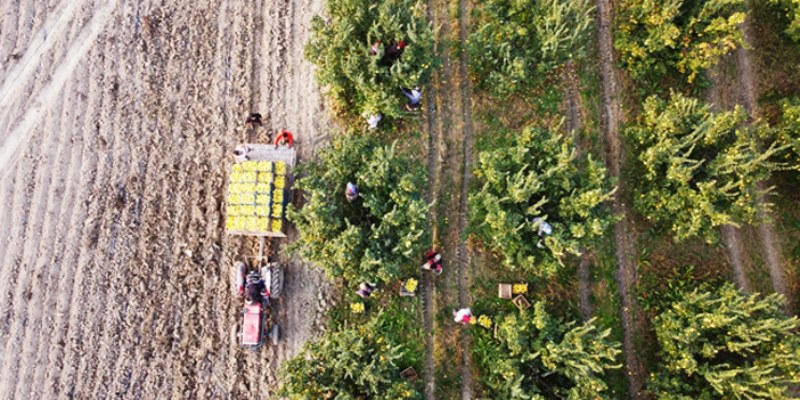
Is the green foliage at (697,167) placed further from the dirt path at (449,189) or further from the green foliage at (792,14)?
the dirt path at (449,189)

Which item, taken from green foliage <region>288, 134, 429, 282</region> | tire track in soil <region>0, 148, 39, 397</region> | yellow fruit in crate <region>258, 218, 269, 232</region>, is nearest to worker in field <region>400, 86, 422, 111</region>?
green foliage <region>288, 134, 429, 282</region>

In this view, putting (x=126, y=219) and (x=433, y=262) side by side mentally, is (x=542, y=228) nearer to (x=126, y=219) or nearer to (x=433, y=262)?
(x=433, y=262)

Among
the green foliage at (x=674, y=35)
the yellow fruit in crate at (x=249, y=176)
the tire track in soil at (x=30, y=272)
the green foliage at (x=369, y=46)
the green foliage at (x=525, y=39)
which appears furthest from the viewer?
the tire track in soil at (x=30, y=272)

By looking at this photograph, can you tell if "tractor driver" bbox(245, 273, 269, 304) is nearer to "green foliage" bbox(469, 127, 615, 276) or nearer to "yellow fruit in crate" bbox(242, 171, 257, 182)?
"yellow fruit in crate" bbox(242, 171, 257, 182)

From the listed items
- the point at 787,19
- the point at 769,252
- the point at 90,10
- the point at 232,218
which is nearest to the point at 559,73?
the point at 787,19

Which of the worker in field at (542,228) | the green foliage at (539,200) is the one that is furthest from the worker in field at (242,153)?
the worker in field at (542,228)

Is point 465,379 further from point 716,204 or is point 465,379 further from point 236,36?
point 236,36
